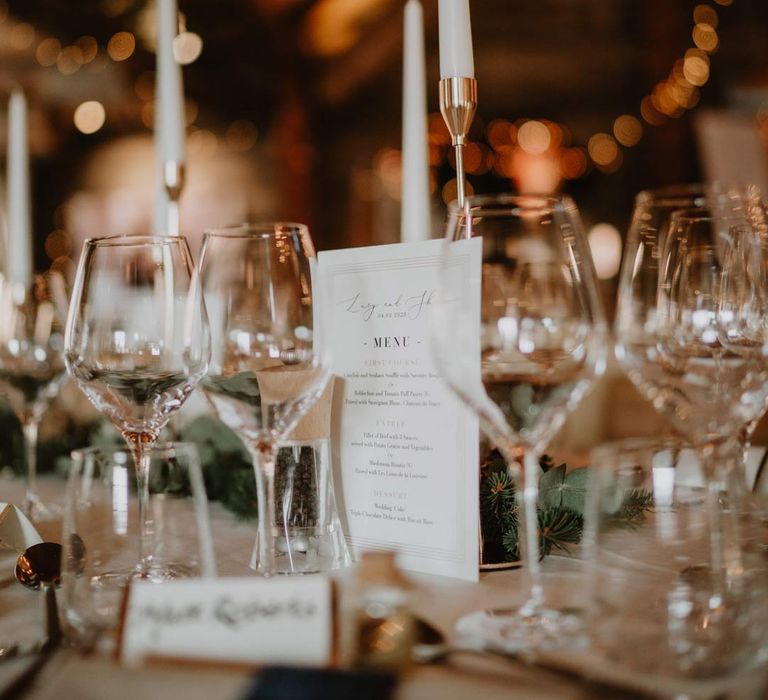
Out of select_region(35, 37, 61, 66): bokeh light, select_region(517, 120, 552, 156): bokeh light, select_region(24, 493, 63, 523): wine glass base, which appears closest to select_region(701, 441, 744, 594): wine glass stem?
select_region(24, 493, 63, 523): wine glass base

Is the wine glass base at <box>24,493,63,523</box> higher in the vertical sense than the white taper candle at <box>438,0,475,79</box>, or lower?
lower

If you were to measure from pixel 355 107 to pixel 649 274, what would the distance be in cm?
618

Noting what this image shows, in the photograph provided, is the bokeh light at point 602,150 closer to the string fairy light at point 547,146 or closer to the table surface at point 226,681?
the string fairy light at point 547,146

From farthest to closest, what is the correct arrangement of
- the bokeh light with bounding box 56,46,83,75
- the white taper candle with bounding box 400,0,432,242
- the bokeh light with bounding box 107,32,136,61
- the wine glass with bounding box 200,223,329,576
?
the bokeh light with bounding box 56,46,83,75
the bokeh light with bounding box 107,32,136,61
the white taper candle with bounding box 400,0,432,242
the wine glass with bounding box 200,223,329,576

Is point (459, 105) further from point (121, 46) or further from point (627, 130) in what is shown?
point (627, 130)

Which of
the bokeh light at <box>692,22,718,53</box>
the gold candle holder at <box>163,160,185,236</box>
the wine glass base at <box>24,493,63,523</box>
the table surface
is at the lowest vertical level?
the table surface

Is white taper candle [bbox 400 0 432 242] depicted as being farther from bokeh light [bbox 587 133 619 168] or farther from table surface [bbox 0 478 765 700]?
bokeh light [bbox 587 133 619 168]

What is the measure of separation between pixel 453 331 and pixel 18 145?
945 mm

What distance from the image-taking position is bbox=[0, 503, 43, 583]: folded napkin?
77 centimetres

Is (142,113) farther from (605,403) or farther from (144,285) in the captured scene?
(144,285)

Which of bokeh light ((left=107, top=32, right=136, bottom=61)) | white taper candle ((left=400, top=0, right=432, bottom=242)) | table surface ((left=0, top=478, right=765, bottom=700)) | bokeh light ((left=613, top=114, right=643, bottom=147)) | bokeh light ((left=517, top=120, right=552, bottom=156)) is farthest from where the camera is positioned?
bokeh light ((left=517, top=120, right=552, bottom=156))

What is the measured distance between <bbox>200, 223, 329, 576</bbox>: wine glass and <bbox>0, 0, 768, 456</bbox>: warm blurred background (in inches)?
148

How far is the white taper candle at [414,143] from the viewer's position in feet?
3.11

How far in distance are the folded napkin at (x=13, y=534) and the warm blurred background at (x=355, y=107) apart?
371 cm
